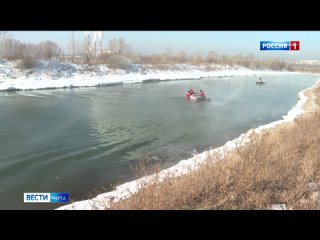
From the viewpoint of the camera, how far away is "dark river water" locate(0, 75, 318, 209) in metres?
8.84

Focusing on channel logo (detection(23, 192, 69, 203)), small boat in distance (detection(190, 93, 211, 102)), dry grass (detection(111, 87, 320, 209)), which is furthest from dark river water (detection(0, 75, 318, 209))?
dry grass (detection(111, 87, 320, 209))

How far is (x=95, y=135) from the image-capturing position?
43.8 ft

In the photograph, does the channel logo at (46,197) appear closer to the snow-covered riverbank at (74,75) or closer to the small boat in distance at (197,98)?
the small boat in distance at (197,98)

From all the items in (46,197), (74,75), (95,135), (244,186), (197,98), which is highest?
(74,75)

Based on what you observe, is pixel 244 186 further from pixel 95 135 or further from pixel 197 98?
pixel 197 98

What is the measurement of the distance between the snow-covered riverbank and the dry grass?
23.4 m

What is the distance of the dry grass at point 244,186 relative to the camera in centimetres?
577

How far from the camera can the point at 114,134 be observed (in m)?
13.6

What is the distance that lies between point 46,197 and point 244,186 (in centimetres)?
461

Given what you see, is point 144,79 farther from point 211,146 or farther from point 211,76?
point 211,146

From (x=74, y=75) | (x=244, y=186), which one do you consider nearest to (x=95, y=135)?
(x=244, y=186)

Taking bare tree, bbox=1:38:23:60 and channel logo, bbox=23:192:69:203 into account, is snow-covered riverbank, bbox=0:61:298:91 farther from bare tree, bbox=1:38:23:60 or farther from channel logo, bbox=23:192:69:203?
channel logo, bbox=23:192:69:203
